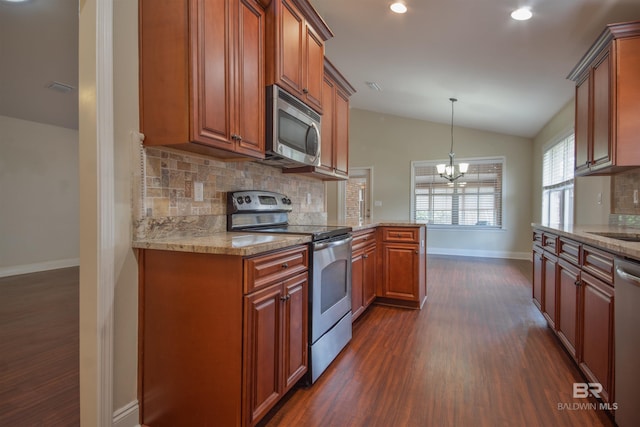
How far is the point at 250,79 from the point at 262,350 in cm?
146

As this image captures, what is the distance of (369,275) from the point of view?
3303 millimetres

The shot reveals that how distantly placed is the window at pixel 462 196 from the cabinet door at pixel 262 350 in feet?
A: 20.7

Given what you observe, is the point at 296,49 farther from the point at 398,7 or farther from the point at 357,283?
the point at 357,283

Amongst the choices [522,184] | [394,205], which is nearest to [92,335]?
[394,205]

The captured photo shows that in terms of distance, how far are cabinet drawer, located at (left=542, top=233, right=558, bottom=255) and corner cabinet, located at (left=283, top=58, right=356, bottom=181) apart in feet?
6.30

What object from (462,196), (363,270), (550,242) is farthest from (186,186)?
(462,196)

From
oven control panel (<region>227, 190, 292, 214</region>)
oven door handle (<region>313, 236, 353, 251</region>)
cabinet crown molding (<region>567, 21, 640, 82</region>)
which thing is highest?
cabinet crown molding (<region>567, 21, 640, 82</region>)

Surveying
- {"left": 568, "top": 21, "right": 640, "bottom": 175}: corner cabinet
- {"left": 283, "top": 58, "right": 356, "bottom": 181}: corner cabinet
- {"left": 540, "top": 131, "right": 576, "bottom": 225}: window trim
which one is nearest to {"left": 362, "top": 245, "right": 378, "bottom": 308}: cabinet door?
{"left": 283, "top": 58, "right": 356, "bottom": 181}: corner cabinet

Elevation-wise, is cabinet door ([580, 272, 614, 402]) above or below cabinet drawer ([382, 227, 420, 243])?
below

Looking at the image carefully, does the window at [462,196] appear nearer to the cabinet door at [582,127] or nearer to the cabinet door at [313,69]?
the cabinet door at [582,127]

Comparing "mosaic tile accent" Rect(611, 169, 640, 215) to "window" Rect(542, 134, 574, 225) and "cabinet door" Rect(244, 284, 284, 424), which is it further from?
"cabinet door" Rect(244, 284, 284, 424)

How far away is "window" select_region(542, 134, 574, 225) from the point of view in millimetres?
4660

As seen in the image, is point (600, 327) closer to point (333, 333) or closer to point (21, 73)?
point (333, 333)

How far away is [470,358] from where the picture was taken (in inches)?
91.6
